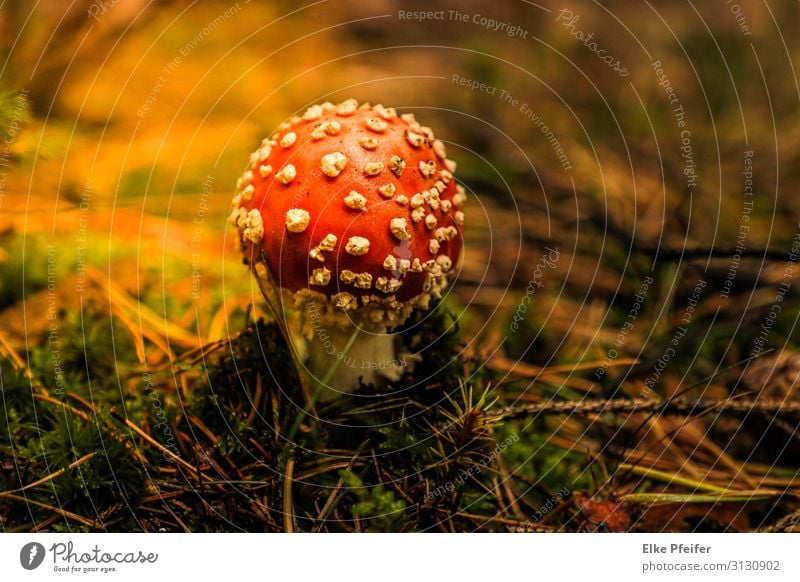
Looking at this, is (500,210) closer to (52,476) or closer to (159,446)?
(159,446)

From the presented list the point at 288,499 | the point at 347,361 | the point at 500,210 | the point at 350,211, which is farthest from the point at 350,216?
Result: the point at 500,210

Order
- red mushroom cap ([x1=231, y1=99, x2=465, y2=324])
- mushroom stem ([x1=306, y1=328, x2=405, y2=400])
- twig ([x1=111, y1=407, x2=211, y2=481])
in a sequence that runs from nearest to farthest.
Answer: red mushroom cap ([x1=231, y1=99, x2=465, y2=324])
twig ([x1=111, y1=407, x2=211, y2=481])
mushroom stem ([x1=306, y1=328, x2=405, y2=400])

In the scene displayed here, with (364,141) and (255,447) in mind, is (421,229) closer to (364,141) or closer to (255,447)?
(364,141)

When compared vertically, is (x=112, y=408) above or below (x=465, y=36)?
below

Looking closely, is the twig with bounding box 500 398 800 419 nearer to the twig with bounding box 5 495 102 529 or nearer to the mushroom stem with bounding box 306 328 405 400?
the mushroom stem with bounding box 306 328 405 400


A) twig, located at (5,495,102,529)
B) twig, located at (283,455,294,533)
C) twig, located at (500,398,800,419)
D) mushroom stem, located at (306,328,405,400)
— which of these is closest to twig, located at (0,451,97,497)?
twig, located at (5,495,102,529)

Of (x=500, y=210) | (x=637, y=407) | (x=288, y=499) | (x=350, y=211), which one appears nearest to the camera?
(x=350, y=211)
